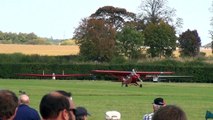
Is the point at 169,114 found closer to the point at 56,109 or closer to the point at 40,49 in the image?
the point at 56,109

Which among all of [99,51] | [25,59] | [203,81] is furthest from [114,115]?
[99,51]

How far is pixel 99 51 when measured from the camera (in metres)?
104

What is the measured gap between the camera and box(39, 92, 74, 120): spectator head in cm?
470

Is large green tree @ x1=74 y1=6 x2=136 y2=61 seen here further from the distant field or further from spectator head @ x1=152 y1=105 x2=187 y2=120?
spectator head @ x1=152 y1=105 x2=187 y2=120

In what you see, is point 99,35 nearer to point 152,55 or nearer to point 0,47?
point 152,55

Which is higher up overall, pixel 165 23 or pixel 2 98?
pixel 165 23

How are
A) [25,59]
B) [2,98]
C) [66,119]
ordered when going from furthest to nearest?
[25,59]
[2,98]
[66,119]

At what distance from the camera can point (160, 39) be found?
115 metres

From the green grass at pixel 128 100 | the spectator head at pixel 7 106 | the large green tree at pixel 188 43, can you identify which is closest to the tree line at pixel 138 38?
the large green tree at pixel 188 43

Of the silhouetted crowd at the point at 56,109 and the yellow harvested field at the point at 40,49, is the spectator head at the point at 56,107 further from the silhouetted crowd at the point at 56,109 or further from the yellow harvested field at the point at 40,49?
the yellow harvested field at the point at 40,49

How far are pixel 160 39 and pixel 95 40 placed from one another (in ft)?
46.9

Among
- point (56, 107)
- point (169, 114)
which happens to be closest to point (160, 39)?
point (56, 107)

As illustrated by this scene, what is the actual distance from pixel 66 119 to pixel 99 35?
104 meters

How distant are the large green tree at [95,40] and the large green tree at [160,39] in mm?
8137
